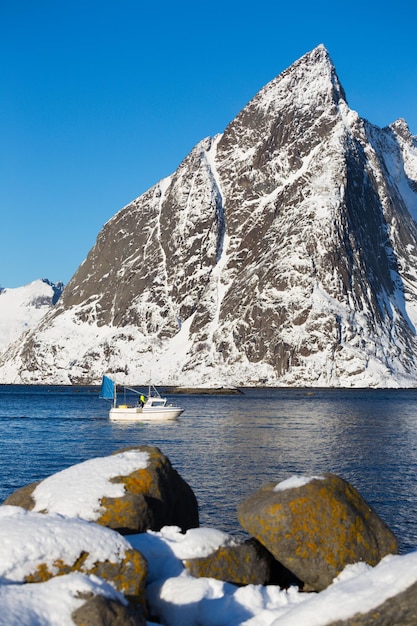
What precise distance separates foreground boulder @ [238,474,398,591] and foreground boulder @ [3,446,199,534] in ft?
8.42

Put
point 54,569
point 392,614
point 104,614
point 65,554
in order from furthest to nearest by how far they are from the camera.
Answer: point 65,554, point 54,569, point 392,614, point 104,614

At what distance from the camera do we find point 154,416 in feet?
302

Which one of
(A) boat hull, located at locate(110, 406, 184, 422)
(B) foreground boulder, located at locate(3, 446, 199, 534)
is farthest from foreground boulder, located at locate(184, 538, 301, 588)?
(A) boat hull, located at locate(110, 406, 184, 422)

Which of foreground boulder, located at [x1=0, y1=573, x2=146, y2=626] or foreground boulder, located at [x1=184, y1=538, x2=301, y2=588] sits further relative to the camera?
foreground boulder, located at [x1=184, y1=538, x2=301, y2=588]

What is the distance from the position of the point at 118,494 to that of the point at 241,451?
3869cm

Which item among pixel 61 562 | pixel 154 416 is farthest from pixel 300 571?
pixel 154 416

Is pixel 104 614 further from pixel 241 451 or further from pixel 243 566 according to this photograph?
pixel 241 451

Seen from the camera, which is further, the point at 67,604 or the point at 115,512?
the point at 115,512

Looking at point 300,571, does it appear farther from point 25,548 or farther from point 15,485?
point 15,485

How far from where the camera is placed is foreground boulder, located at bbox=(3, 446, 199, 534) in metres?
16.9

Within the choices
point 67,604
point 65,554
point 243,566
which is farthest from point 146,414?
point 67,604

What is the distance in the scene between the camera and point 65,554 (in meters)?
12.7

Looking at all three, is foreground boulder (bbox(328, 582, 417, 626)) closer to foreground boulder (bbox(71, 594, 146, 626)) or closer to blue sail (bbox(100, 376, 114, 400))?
foreground boulder (bbox(71, 594, 146, 626))

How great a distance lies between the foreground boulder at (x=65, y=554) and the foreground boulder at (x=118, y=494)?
3378mm
